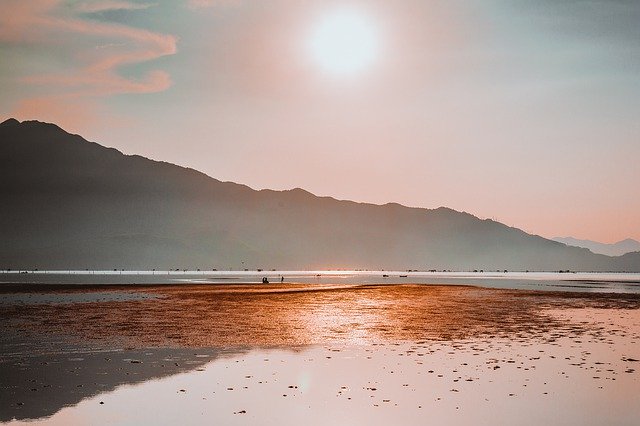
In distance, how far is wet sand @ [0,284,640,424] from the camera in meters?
19.2

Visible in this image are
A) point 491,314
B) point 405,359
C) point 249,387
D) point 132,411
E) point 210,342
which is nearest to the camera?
point 132,411

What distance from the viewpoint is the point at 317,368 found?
26594mm

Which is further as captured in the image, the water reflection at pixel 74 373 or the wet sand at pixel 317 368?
the water reflection at pixel 74 373

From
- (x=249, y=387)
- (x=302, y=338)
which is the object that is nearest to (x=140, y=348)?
(x=302, y=338)

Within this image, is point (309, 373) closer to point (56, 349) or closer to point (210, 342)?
point (210, 342)

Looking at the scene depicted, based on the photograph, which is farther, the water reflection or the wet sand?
the water reflection

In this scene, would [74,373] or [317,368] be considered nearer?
[74,373]

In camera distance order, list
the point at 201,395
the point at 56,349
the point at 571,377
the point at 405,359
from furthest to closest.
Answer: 1. the point at 56,349
2. the point at 405,359
3. the point at 571,377
4. the point at 201,395

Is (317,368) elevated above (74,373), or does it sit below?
above

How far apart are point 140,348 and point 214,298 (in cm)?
3953

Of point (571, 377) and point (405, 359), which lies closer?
point (571, 377)

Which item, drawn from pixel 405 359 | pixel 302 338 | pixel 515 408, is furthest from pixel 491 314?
pixel 515 408

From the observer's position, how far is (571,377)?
25016 millimetres

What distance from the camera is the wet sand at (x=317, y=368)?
19.2 m
